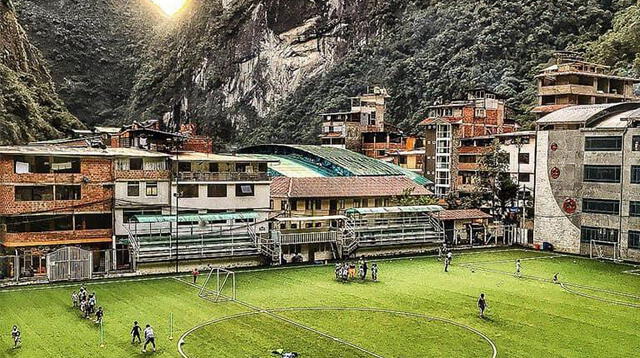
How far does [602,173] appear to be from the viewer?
6675 centimetres

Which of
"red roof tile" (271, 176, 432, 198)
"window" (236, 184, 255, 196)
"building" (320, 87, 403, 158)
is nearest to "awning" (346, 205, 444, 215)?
"red roof tile" (271, 176, 432, 198)

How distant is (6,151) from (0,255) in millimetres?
7954

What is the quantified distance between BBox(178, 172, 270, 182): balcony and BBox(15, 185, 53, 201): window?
1086cm

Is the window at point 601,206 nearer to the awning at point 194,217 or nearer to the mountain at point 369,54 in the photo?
the awning at point 194,217

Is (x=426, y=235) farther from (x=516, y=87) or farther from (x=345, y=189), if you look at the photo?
(x=516, y=87)

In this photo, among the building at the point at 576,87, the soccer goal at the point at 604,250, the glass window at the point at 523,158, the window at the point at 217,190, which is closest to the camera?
A: the window at the point at 217,190

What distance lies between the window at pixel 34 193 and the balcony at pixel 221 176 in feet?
35.6

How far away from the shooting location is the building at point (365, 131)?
368 feet

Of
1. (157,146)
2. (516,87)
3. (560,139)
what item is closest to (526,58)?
(516,87)

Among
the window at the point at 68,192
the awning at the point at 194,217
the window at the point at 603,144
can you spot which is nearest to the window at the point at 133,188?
the awning at the point at 194,217

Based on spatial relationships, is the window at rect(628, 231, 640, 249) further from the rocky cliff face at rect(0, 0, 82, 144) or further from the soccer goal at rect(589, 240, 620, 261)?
the rocky cliff face at rect(0, 0, 82, 144)

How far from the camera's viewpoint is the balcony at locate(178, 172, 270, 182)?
60750 millimetres

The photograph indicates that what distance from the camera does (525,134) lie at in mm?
80188

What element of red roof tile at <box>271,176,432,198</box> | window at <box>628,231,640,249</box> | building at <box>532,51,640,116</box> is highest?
building at <box>532,51,640,116</box>
